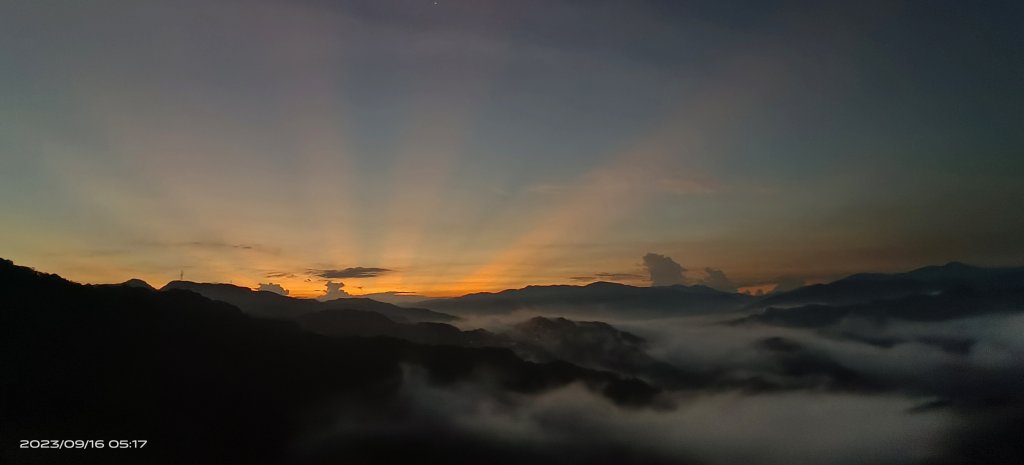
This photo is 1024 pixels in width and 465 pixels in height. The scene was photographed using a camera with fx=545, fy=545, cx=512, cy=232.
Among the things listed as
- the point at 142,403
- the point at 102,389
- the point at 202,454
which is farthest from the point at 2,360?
the point at 202,454

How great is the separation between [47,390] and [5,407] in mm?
14683

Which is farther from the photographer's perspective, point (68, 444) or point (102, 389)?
point (102, 389)

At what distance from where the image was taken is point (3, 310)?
200 metres

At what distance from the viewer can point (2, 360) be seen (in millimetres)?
186125

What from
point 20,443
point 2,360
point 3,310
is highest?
point 3,310

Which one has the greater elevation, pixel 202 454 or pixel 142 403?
pixel 142 403

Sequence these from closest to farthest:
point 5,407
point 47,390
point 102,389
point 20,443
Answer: point 20,443
point 5,407
point 47,390
point 102,389

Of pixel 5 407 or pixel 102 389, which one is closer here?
pixel 5 407

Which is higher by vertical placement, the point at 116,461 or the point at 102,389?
the point at 102,389

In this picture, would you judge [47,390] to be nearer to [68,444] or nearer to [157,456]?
[68,444]

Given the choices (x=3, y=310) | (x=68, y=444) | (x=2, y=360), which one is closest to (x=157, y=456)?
(x=68, y=444)

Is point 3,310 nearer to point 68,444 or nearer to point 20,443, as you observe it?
point 68,444

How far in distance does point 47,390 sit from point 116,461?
3526 centimetres

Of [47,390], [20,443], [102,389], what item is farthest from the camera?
[102,389]
